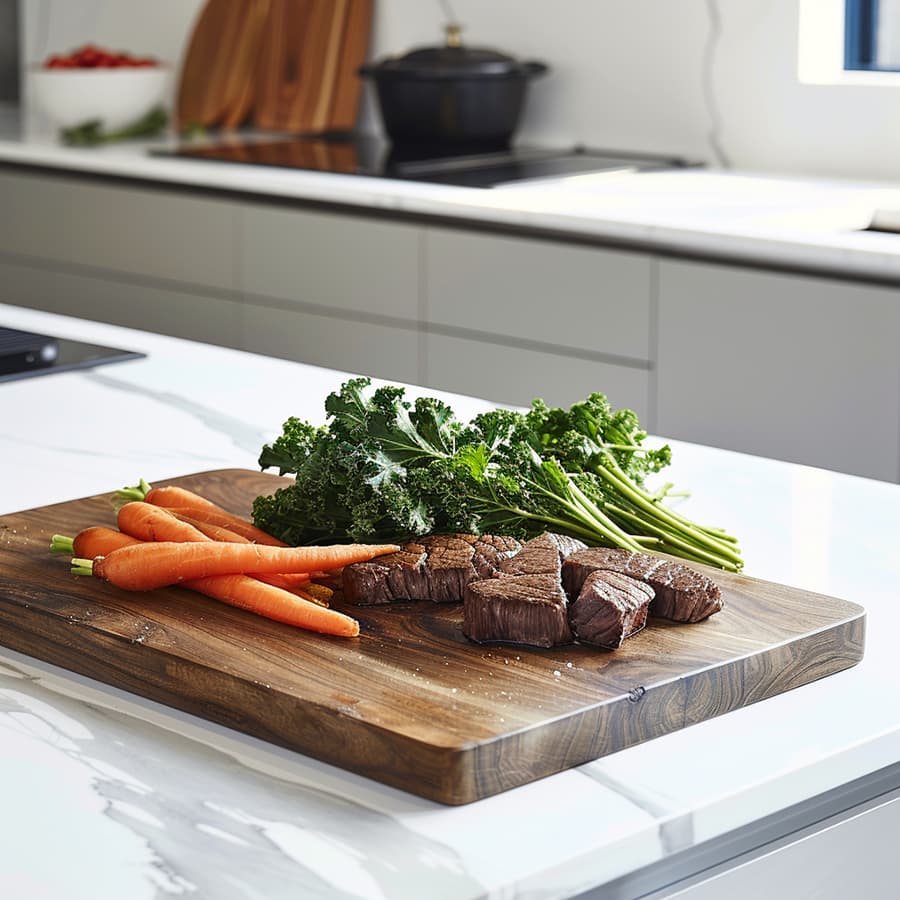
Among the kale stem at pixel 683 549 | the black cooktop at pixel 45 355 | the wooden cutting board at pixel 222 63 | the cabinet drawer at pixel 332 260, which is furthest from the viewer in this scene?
the wooden cutting board at pixel 222 63

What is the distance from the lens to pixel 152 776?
86 cm

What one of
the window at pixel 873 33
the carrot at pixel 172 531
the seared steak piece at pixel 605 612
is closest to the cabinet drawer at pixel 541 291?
the window at pixel 873 33

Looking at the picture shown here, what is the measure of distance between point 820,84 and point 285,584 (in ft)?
7.89

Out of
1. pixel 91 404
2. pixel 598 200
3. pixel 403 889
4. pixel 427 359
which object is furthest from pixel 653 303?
pixel 403 889

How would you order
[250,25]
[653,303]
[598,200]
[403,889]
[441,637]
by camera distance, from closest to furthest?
[403,889] < [441,637] < [653,303] < [598,200] < [250,25]

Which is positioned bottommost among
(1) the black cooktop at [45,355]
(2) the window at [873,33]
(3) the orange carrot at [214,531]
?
(3) the orange carrot at [214,531]

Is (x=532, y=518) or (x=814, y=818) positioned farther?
(x=532, y=518)

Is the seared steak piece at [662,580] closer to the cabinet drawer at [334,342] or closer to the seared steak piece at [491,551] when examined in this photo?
the seared steak piece at [491,551]

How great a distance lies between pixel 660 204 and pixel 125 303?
133cm

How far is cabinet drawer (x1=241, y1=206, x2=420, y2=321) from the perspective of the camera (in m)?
3.00

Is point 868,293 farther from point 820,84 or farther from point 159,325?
point 159,325

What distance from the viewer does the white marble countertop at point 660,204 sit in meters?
2.44

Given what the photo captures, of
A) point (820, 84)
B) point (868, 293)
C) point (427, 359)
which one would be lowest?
point (427, 359)

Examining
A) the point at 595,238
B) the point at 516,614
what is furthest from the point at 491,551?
the point at 595,238
